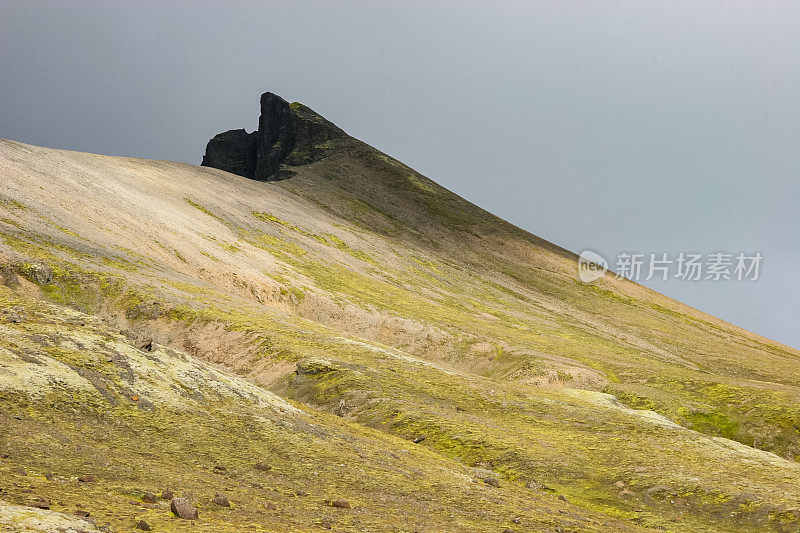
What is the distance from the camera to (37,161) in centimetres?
7094

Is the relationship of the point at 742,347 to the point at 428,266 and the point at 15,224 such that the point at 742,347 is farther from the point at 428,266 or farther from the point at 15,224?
the point at 15,224

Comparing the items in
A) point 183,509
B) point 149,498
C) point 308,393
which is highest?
point 183,509

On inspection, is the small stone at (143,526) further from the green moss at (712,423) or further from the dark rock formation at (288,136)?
the dark rock formation at (288,136)

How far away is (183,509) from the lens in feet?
40.9

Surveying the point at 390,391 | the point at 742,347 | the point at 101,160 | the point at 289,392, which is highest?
the point at 742,347

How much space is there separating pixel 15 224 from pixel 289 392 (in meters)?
31.9

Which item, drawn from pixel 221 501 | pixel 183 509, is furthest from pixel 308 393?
pixel 183 509

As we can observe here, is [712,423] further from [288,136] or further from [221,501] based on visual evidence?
[288,136]

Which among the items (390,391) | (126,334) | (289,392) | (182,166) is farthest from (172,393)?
(182,166)

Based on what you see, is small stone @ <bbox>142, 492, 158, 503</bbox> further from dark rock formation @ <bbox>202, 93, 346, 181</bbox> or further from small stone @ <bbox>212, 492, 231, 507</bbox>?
dark rock formation @ <bbox>202, 93, 346, 181</bbox>

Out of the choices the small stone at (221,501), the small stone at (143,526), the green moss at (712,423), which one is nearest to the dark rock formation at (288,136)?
the green moss at (712,423)

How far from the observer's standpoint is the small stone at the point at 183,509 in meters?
12.4

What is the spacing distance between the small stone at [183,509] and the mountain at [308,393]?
0.76 feet

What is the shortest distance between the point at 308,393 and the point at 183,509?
21902 millimetres
